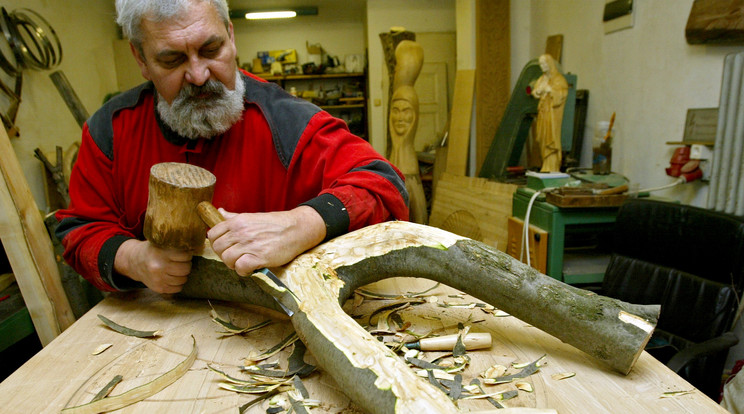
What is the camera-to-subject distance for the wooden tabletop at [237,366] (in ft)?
3.16

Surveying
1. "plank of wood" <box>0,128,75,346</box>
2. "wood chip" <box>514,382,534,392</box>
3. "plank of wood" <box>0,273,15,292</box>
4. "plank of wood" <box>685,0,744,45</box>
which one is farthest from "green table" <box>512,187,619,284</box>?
"plank of wood" <box>0,273,15,292</box>

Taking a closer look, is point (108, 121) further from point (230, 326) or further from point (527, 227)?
point (527, 227)

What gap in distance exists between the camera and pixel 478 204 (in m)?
4.12

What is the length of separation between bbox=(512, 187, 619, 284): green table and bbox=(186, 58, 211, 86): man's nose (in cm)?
215

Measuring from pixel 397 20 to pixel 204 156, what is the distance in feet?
20.1

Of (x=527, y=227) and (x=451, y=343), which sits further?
(x=527, y=227)

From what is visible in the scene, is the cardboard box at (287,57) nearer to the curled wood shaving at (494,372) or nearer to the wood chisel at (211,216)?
the wood chisel at (211,216)

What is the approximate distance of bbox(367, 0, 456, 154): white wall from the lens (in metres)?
7.09

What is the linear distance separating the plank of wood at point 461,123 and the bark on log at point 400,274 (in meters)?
3.88

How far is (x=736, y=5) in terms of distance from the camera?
7.54 feet

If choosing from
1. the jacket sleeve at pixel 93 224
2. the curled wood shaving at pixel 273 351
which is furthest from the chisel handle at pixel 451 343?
the jacket sleeve at pixel 93 224

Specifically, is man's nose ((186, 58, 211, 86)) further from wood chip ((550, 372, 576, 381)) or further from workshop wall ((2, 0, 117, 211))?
workshop wall ((2, 0, 117, 211))

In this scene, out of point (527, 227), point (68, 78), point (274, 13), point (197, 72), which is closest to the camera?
point (197, 72)

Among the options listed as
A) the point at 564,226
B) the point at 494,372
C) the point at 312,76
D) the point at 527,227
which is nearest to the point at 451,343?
the point at 494,372
